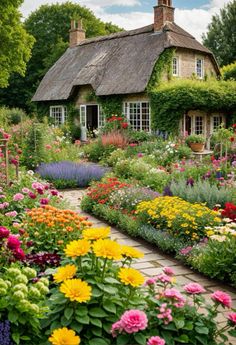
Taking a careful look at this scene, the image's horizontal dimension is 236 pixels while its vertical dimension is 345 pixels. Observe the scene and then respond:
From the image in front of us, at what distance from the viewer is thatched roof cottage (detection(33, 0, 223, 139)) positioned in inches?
861

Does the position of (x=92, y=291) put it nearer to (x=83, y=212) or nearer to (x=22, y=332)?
(x=22, y=332)

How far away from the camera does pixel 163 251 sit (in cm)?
660

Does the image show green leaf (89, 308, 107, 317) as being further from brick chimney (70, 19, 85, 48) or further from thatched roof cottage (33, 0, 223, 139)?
brick chimney (70, 19, 85, 48)

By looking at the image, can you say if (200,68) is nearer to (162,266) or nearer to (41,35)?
(41,35)

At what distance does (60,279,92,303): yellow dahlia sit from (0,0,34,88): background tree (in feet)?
77.1

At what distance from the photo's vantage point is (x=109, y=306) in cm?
314

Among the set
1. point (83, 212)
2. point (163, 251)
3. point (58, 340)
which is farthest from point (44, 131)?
point (58, 340)

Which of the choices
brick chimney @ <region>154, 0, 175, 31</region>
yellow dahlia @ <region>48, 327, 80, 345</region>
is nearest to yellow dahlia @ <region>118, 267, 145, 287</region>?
yellow dahlia @ <region>48, 327, 80, 345</region>

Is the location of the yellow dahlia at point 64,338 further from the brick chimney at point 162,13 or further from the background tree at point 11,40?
the background tree at point 11,40

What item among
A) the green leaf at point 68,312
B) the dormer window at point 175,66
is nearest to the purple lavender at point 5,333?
the green leaf at point 68,312

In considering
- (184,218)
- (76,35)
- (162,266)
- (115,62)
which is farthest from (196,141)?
(76,35)

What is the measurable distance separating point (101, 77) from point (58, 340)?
72.1ft

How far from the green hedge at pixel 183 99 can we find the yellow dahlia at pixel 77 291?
57.7 ft

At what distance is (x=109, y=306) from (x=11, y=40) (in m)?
23.8
